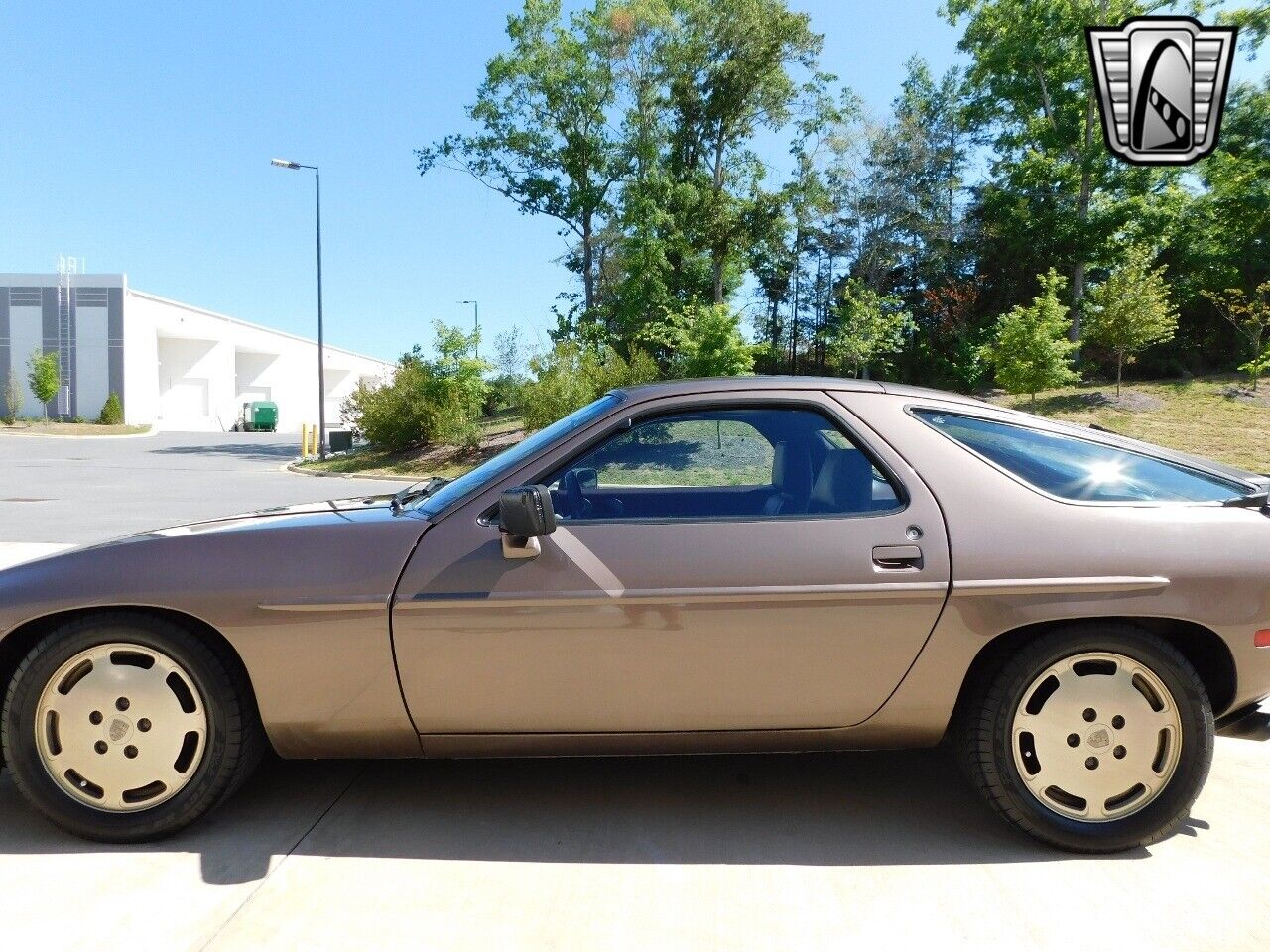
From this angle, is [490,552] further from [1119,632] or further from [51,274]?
[51,274]

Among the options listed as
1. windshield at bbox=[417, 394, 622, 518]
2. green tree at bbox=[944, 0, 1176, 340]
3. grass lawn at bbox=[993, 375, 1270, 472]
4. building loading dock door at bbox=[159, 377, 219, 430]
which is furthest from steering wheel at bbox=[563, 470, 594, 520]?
building loading dock door at bbox=[159, 377, 219, 430]

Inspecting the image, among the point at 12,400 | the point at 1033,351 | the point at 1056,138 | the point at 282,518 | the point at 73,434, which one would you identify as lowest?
the point at 282,518

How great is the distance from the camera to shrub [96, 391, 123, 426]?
159ft

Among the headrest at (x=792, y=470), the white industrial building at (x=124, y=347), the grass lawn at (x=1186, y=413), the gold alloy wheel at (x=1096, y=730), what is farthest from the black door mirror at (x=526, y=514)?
the white industrial building at (x=124, y=347)

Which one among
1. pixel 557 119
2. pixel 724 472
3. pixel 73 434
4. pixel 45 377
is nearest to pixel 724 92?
pixel 557 119

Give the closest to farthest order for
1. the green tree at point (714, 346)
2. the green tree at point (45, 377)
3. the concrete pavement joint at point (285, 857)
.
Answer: the concrete pavement joint at point (285, 857) → the green tree at point (714, 346) → the green tree at point (45, 377)

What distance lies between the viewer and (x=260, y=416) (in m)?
54.2

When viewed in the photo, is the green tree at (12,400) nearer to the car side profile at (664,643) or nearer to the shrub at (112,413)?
the shrub at (112,413)

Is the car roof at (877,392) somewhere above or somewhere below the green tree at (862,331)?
below

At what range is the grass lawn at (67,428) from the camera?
4394 centimetres

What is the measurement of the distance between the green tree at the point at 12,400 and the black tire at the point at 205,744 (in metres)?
55.6

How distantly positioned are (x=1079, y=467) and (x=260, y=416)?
57527mm

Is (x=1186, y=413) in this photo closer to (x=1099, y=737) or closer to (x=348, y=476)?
(x=348, y=476)

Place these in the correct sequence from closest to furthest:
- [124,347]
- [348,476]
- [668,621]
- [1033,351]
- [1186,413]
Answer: [668,621], [1186,413], [348,476], [1033,351], [124,347]
